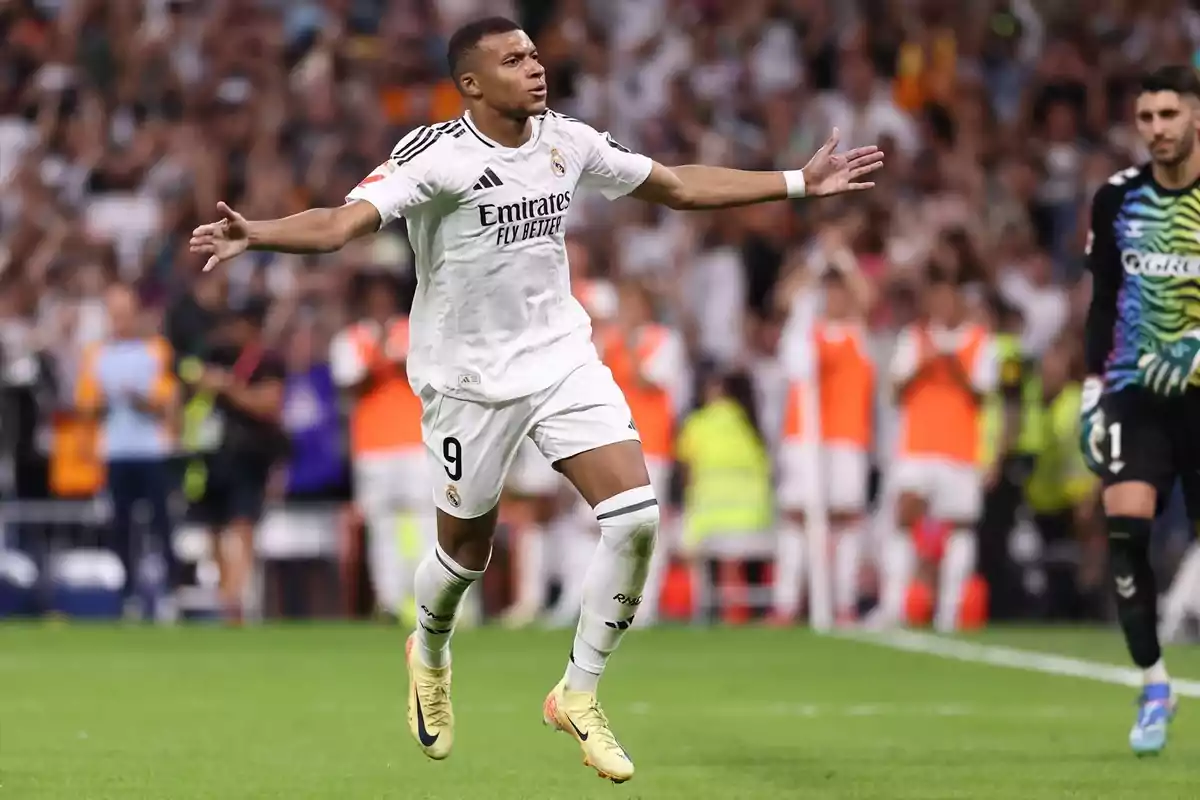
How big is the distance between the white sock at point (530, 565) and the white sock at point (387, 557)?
1.02 metres

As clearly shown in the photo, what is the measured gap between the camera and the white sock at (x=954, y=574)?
17.8 m

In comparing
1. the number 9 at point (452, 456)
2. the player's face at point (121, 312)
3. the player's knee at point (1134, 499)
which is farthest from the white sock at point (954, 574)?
the number 9 at point (452, 456)

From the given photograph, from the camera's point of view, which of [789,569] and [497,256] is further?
[789,569]

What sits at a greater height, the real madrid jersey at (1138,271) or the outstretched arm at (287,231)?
the outstretched arm at (287,231)

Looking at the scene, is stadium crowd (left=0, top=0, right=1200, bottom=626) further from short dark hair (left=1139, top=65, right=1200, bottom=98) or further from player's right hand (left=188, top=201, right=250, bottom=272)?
player's right hand (left=188, top=201, right=250, bottom=272)

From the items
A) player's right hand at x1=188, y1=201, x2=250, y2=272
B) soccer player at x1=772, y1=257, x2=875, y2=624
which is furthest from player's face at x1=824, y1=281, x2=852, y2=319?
player's right hand at x1=188, y1=201, x2=250, y2=272

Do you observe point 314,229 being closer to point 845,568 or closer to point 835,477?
point 835,477

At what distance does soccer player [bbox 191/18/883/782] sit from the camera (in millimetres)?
8031

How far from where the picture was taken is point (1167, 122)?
364 inches

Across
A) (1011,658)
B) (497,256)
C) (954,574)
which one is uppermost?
(497,256)

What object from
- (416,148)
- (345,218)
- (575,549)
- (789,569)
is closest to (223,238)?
(345,218)

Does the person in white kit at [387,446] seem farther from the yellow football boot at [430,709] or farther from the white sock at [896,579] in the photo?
the yellow football boot at [430,709]

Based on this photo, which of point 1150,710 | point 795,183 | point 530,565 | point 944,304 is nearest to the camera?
point 795,183

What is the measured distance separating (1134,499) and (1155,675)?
2.46 feet
